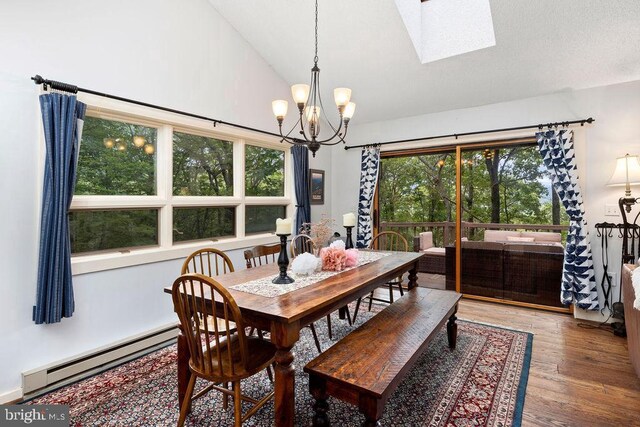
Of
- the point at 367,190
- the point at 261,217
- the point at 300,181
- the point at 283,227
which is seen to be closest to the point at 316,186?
the point at 300,181

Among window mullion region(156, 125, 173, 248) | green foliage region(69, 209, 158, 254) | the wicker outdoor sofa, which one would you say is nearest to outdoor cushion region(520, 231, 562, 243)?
the wicker outdoor sofa

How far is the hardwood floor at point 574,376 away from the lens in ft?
6.46

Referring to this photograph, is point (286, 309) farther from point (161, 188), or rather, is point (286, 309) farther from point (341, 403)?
point (161, 188)

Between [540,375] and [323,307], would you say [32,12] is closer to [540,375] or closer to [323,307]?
[323,307]

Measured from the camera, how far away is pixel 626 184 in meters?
3.13

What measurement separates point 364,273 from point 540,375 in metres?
1.54

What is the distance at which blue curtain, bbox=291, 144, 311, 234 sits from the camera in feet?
14.6

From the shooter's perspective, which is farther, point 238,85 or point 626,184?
point 238,85

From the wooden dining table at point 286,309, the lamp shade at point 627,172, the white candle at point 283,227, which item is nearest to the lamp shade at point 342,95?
the white candle at point 283,227

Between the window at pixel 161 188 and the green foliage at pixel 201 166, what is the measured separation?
1cm

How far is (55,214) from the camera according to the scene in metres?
2.21

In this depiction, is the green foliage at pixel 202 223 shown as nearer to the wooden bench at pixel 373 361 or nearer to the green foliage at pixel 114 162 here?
the green foliage at pixel 114 162

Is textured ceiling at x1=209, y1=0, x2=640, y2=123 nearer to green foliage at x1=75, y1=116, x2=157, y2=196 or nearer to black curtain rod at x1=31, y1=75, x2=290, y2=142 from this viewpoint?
black curtain rod at x1=31, y1=75, x2=290, y2=142

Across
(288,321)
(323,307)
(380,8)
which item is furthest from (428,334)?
(380,8)
